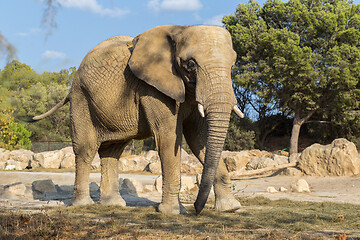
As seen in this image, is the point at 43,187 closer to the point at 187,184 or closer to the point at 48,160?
the point at 187,184

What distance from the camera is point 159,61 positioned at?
6.14 m

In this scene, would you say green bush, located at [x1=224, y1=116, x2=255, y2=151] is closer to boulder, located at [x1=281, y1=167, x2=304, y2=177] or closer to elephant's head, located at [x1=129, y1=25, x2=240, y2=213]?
boulder, located at [x1=281, y1=167, x2=304, y2=177]

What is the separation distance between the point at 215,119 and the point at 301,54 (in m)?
19.8

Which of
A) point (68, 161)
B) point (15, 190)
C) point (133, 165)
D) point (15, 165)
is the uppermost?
point (68, 161)

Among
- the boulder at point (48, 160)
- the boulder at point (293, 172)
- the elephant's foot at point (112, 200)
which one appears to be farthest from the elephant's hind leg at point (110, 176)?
the boulder at point (48, 160)

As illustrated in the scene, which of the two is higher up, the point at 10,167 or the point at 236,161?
the point at 236,161

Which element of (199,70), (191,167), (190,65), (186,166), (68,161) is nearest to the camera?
(199,70)

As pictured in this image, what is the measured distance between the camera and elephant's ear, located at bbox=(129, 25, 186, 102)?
5.86 meters

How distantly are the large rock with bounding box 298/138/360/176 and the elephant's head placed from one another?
913cm

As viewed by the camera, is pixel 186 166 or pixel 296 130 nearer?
pixel 186 166

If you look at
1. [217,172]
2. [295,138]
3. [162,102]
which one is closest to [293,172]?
[217,172]

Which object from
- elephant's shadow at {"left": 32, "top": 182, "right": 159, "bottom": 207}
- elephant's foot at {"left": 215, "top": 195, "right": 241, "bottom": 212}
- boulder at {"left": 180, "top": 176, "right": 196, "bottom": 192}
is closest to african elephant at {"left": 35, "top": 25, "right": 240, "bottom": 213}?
elephant's foot at {"left": 215, "top": 195, "right": 241, "bottom": 212}

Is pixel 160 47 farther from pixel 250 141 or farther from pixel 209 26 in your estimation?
pixel 250 141

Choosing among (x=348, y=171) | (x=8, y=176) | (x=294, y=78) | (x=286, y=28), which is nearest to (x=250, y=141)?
(x=294, y=78)
